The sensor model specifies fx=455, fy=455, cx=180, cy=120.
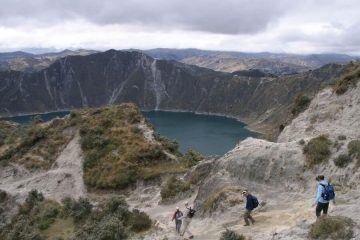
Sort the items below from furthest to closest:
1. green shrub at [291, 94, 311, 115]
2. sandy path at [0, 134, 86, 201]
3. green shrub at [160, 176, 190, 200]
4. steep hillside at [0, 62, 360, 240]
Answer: sandy path at [0, 134, 86, 201] < green shrub at [291, 94, 311, 115] < green shrub at [160, 176, 190, 200] < steep hillside at [0, 62, 360, 240]

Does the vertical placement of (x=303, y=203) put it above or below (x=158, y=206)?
above

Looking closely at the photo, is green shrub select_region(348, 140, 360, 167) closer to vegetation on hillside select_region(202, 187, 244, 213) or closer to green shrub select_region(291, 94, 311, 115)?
vegetation on hillside select_region(202, 187, 244, 213)

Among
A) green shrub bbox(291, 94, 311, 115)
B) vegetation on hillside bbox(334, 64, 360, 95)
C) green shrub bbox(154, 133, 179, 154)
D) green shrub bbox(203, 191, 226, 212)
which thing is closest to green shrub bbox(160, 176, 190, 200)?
green shrub bbox(203, 191, 226, 212)

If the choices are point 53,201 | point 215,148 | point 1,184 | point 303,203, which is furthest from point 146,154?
point 215,148

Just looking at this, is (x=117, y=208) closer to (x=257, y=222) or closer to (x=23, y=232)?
(x=23, y=232)

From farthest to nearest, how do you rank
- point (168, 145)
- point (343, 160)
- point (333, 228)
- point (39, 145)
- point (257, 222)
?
point (39, 145) < point (168, 145) < point (343, 160) < point (257, 222) < point (333, 228)

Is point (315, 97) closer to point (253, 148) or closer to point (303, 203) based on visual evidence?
point (253, 148)

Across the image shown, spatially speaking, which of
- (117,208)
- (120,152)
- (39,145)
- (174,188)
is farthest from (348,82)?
(39,145)
